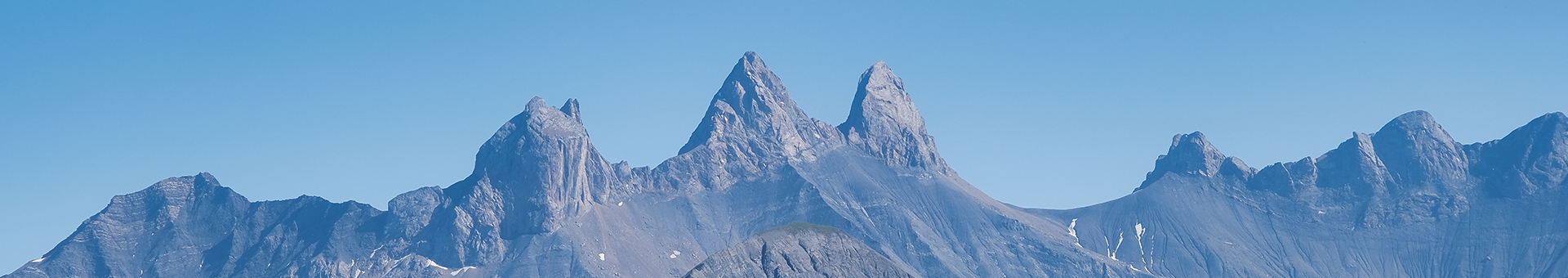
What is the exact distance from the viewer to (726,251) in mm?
199500

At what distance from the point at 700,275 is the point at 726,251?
12.2 feet

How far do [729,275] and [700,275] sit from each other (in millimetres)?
2827

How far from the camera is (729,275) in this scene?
198250mm

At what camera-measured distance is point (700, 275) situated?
19812cm

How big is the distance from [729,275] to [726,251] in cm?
268
